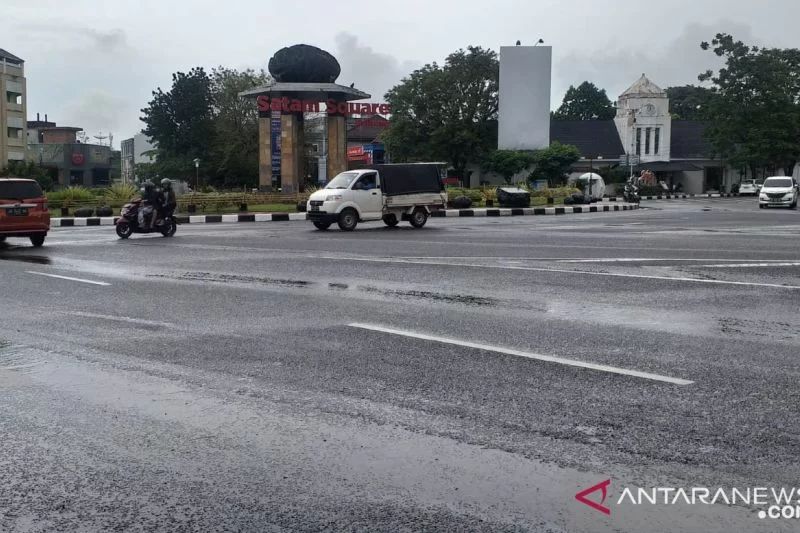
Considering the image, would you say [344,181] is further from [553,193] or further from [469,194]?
[553,193]

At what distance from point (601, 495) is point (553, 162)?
6228 cm

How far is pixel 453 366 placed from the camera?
19.9 ft

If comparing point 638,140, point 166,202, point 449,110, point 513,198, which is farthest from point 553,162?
point 166,202

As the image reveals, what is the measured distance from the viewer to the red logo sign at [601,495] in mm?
3467

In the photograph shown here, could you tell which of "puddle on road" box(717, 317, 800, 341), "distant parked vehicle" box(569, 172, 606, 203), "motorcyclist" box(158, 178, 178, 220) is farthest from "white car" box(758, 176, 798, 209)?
"puddle on road" box(717, 317, 800, 341)

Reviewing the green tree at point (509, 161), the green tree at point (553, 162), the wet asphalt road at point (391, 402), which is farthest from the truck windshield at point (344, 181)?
the green tree at point (509, 161)

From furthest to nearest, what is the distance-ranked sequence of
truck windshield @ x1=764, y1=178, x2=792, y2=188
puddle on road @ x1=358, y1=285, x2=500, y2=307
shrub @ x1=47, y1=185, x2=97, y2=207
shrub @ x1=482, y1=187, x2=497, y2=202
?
shrub @ x1=482, y1=187, x2=497, y2=202
truck windshield @ x1=764, y1=178, x2=792, y2=188
shrub @ x1=47, y1=185, x2=97, y2=207
puddle on road @ x1=358, y1=285, x2=500, y2=307

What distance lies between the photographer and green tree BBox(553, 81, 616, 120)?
110375 millimetres

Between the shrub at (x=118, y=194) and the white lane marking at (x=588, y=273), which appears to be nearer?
the white lane marking at (x=588, y=273)

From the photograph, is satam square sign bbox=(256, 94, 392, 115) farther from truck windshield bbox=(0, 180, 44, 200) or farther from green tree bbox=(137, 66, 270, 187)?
truck windshield bbox=(0, 180, 44, 200)

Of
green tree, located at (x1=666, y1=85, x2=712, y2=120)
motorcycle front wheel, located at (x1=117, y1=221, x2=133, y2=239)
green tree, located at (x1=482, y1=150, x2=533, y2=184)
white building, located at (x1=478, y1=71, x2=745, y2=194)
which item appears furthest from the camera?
green tree, located at (x1=666, y1=85, x2=712, y2=120)

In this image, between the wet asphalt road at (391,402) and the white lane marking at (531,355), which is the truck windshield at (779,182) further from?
the white lane marking at (531,355)

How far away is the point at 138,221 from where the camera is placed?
72.5 feet

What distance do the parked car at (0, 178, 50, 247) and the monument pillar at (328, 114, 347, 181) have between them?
32.2m
